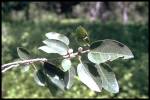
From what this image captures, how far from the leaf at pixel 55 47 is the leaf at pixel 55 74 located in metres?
0.04

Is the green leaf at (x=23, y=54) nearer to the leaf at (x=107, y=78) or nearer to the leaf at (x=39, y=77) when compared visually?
the leaf at (x=39, y=77)

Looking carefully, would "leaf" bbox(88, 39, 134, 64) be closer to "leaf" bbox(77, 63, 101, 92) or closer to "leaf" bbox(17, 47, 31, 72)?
"leaf" bbox(77, 63, 101, 92)

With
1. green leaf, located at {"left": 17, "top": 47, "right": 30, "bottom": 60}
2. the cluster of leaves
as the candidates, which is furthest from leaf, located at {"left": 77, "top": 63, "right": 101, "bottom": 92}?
green leaf, located at {"left": 17, "top": 47, "right": 30, "bottom": 60}

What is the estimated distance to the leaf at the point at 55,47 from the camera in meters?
0.74

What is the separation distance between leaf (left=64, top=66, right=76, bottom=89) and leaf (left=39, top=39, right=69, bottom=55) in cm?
3

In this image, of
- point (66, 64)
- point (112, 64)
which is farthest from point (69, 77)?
point (112, 64)

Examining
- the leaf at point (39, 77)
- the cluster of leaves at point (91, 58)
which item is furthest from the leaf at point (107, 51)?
the leaf at point (39, 77)

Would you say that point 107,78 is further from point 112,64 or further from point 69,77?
point 112,64

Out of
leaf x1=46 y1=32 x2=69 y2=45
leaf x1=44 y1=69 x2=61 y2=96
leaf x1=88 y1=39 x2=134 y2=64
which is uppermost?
leaf x1=46 y1=32 x2=69 y2=45

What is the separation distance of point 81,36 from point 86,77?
0.22 feet

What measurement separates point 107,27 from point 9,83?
14.1 ft

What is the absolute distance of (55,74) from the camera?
796 millimetres

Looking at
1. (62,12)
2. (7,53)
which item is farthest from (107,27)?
(62,12)

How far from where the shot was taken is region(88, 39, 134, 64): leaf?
0.73 m
